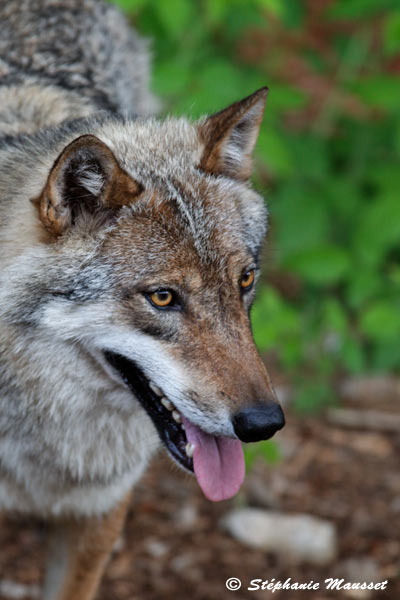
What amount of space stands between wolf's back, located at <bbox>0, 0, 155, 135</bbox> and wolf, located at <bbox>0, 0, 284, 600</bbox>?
490 millimetres

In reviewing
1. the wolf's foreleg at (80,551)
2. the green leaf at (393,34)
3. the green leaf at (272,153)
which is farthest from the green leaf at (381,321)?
the wolf's foreleg at (80,551)

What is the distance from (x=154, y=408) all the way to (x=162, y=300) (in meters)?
0.49

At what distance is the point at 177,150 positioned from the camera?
3.71m

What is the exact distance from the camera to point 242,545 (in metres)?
5.20

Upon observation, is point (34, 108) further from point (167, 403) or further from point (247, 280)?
point (167, 403)

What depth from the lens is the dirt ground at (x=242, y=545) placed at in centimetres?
493

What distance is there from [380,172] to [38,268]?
4.40m

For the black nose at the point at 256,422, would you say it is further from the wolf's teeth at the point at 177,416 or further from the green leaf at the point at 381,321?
the green leaf at the point at 381,321

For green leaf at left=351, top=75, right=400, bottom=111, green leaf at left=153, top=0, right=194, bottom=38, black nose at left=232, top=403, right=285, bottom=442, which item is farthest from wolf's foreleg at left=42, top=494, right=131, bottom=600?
green leaf at left=351, top=75, right=400, bottom=111

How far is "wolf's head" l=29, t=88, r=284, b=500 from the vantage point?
10.3 feet

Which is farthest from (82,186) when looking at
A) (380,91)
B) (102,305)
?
(380,91)

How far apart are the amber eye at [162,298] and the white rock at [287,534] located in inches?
100

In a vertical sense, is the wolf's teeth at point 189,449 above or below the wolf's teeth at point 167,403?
below

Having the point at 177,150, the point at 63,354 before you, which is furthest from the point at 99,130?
the point at 63,354
